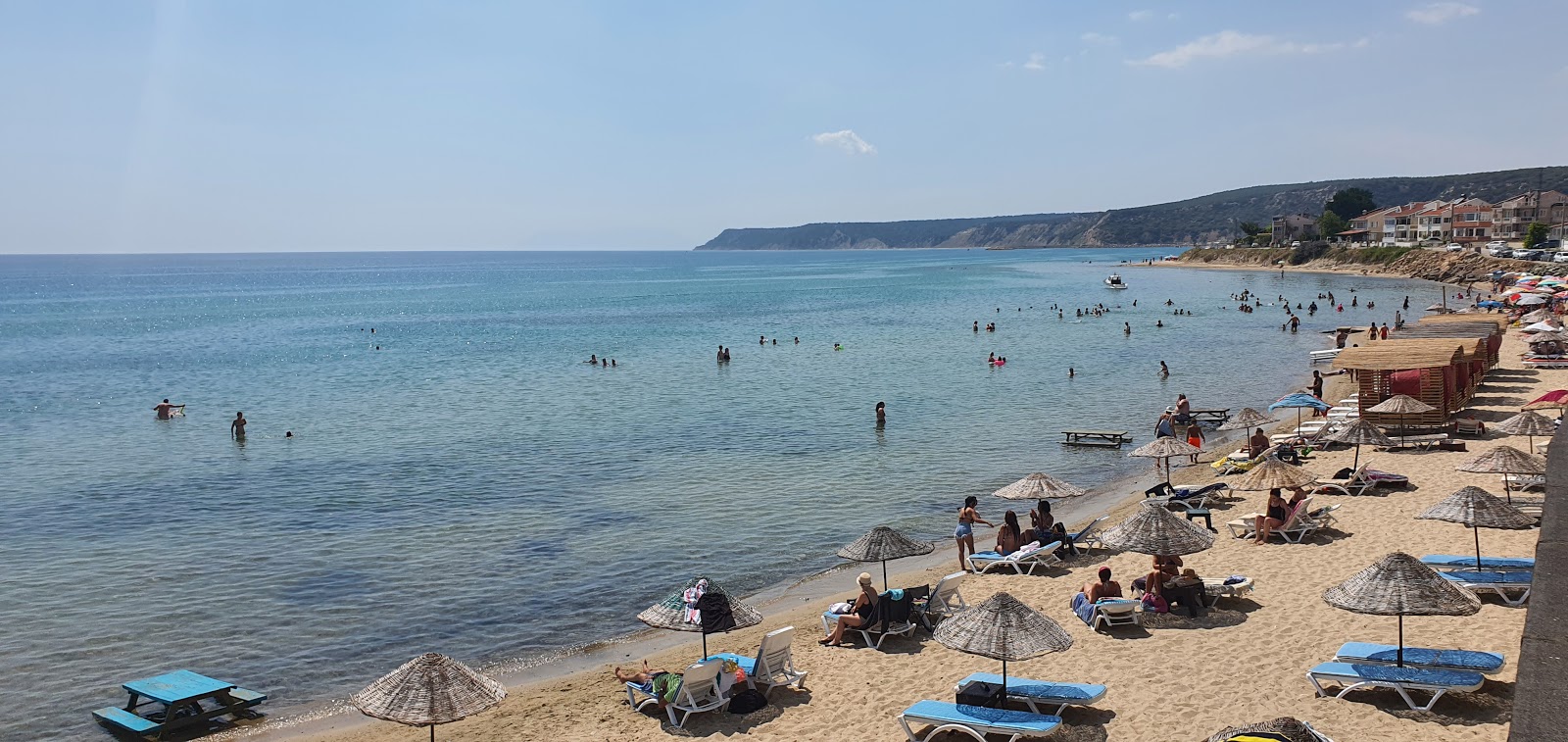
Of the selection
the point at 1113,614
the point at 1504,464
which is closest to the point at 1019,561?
the point at 1113,614

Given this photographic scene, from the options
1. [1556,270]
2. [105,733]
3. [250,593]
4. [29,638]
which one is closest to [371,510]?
[250,593]

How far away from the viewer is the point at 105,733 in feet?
42.6

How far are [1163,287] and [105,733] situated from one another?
117 metres

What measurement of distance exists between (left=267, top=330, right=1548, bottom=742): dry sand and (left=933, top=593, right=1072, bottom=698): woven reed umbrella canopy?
0.97 meters

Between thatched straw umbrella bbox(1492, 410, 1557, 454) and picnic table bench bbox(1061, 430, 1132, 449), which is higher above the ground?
thatched straw umbrella bbox(1492, 410, 1557, 454)

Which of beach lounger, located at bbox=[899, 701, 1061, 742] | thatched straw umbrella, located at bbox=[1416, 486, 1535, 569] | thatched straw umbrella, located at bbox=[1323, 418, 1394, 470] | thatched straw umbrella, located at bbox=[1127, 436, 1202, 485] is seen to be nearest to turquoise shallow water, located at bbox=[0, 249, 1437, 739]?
thatched straw umbrella, located at bbox=[1127, 436, 1202, 485]

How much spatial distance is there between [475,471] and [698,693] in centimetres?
1797

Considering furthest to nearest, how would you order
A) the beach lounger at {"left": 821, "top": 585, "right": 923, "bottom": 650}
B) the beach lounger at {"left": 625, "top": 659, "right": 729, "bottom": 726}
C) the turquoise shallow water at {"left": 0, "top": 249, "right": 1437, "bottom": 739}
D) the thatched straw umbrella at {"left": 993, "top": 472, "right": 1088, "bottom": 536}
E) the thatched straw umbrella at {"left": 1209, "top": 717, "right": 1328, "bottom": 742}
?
the thatched straw umbrella at {"left": 993, "top": 472, "right": 1088, "bottom": 536} → the turquoise shallow water at {"left": 0, "top": 249, "right": 1437, "bottom": 739} → the beach lounger at {"left": 821, "top": 585, "right": 923, "bottom": 650} → the beach lounger at {"left": 625, "top": 659, "right": 729, "bottom": 726} → the thatched straw umbrella at {"left": 1209, "top": 717, "right": 1328, "bottom": 742}

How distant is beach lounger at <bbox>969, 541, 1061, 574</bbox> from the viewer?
1736 cm

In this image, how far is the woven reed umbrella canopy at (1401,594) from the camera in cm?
1016

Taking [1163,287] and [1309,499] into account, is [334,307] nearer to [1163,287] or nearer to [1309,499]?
[1163,287]

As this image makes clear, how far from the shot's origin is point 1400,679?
10.4 metres

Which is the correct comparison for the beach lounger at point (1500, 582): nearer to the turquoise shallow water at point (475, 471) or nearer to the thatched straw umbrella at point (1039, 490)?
the thatched straw umbrella at point (1039, 490)

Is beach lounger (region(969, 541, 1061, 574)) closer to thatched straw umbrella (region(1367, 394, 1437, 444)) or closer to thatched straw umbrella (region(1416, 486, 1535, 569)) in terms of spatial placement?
thatched straw umbrella (region(1416, 486, 1535, 569))
